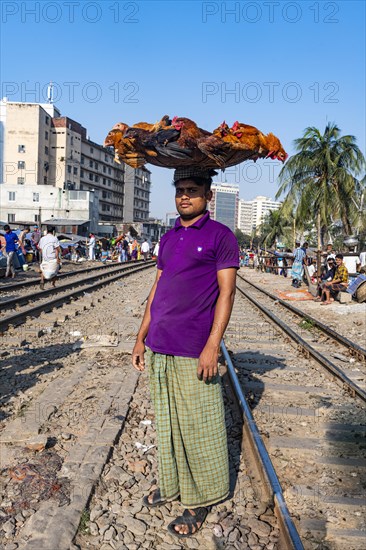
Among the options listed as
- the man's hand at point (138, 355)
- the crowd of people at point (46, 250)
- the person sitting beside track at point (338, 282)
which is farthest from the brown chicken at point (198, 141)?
the person sitting beside track at point (338, 282)

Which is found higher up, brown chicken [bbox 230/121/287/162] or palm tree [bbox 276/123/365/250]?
palm tree [bbox 276/123/365/250]

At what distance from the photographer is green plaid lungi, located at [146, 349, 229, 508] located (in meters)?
2.71

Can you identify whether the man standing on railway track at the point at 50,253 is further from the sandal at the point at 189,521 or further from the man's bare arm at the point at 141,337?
the sandal at the point at 189,521

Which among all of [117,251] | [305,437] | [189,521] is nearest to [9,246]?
[305,437]

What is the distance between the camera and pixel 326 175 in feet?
89.7

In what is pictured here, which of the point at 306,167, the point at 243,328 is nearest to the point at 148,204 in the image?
the point at 306,167

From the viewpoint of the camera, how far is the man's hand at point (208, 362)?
258 cm

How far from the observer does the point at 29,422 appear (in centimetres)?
423

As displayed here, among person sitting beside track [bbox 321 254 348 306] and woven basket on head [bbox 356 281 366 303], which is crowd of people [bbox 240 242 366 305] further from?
woven basket on head [bbox 356 281 366 303]

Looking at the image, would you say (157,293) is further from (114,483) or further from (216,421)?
(114,483)

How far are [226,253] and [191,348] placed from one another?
1.83 feet

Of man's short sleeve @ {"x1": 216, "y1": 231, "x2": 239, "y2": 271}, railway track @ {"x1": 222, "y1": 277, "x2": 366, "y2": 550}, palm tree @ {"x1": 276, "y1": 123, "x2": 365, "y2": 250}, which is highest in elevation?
palm tree @ {"x1": 276, "y1": 123, "x2": 365, "y2": 250}

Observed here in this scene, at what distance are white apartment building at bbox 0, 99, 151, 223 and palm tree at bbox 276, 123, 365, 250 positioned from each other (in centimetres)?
3608

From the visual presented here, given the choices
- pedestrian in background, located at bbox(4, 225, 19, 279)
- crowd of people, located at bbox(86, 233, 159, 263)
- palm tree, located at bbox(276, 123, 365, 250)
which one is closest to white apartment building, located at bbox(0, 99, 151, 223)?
crowd of people, located at bbox(86, 233, 159, 263)
